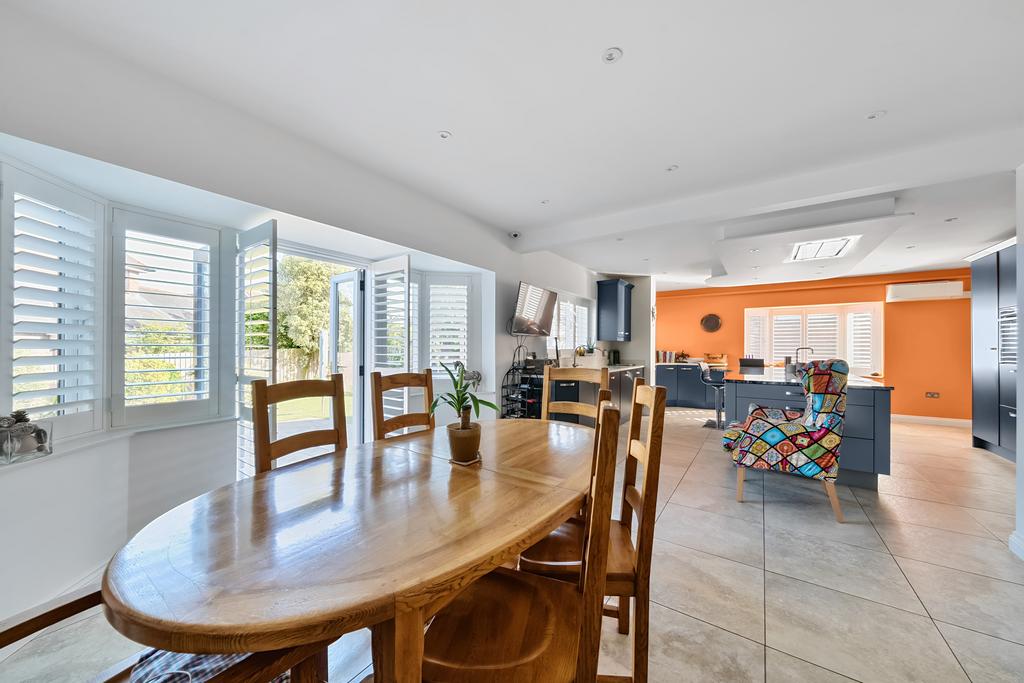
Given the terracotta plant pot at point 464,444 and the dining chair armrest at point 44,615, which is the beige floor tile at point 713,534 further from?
the dining chair armrest at point 44,615

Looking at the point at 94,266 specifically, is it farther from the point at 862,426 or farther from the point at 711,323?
the point at 711,323

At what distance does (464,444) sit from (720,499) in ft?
8.31

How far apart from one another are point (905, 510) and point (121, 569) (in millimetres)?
4217

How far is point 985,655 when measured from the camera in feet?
4.86

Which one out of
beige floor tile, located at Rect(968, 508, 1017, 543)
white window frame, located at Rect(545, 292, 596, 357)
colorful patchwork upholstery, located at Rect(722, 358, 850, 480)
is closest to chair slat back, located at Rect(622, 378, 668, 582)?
colorful patchwork upholstery, located at Rect(722, 358, 850, 480)

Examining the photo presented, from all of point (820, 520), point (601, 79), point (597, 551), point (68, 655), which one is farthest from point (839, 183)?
point (68, 655)

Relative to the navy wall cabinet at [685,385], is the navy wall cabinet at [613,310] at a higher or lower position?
higher

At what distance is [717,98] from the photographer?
2014 mm

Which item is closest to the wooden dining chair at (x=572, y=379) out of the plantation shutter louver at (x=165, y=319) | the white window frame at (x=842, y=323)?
the plantation shutter louver at (x=165, y=319)

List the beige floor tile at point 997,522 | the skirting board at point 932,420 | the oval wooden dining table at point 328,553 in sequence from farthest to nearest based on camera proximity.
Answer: the skirting board at point 932,420, the beige floor tile at point 997,522, the oval wooden dining table at point 328,553

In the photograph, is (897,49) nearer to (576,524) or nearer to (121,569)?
(576,524)

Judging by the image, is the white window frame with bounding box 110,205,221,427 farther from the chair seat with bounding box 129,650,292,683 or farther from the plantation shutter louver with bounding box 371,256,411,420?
the chair seat with bounding box 129,650,292,683

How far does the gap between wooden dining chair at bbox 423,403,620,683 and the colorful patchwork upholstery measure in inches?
95.9

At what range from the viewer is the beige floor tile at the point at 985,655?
139 cm
